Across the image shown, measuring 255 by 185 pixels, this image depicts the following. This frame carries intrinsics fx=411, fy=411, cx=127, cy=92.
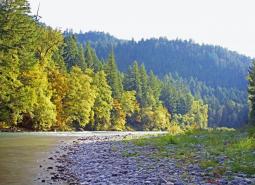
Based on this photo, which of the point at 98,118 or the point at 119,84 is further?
the point at 119,84

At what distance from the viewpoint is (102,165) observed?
19875 mm

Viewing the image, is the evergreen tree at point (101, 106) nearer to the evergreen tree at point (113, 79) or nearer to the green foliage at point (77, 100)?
the green foliage at point (77, 100)

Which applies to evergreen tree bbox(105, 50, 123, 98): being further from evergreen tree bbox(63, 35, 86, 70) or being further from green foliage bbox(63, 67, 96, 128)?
green foliage bbox(63, 67, 96, 128)

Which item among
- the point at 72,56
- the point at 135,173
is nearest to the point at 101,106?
the point at 72,56

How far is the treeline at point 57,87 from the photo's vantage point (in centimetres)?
5406

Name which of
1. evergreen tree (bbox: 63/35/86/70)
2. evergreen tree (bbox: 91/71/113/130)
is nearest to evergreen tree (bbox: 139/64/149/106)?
evergreen tree (bbox: 91/71/113/130)

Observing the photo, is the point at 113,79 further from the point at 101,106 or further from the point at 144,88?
the point at 144,88

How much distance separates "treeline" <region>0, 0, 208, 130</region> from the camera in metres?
54.1

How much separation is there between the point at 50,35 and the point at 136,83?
53.4 meters

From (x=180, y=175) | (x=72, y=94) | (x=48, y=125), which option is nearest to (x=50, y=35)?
(x=72, y=94)

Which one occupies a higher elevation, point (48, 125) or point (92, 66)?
point (92, 66)

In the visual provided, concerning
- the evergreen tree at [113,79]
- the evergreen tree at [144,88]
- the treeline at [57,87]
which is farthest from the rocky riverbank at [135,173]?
the evergreen tree at [144,88]

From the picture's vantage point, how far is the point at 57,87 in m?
71.6

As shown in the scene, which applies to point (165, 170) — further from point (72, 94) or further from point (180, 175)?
point (72, 94)
